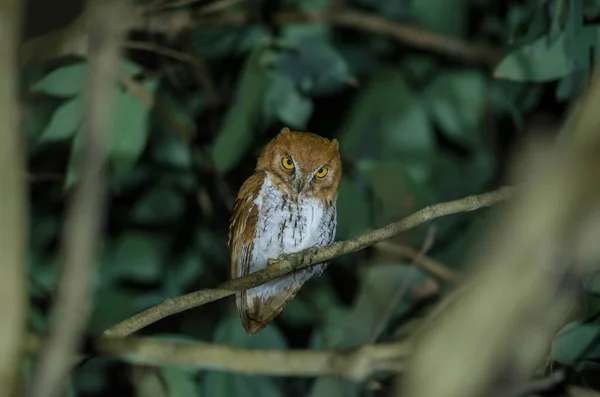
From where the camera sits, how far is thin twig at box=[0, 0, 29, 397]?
38cm

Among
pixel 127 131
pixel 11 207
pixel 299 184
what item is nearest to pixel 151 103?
pixel 127 131

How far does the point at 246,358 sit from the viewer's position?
0.82m

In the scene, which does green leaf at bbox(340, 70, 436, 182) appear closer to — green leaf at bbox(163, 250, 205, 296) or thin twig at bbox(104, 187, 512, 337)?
green leaf at bbox(163, 250, 205, 296)

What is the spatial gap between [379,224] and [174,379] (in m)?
0.48

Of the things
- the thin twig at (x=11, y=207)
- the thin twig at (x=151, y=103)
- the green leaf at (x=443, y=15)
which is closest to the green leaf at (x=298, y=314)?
the thin twig at (x=151, y=103)

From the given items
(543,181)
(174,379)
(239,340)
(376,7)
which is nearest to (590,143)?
(543,181)

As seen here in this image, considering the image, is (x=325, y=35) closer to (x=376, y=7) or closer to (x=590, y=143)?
(x=376, y=7)

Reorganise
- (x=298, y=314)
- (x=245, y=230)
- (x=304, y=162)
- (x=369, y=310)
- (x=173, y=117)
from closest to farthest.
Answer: (x=304, y=162), (x=245, y=230), (x=369, y=310), (x=173, y=117), (x=298, y=314)

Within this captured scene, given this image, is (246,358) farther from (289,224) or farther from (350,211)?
(350,211)

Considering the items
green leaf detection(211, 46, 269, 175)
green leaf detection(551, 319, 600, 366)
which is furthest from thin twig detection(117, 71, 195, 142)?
green leaf detection(551, 319, 600, 366)

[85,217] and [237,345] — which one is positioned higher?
[85,217]

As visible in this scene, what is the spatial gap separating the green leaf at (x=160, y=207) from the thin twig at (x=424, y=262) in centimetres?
65

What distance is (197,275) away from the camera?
186cm

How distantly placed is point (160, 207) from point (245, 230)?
3.01 ft
